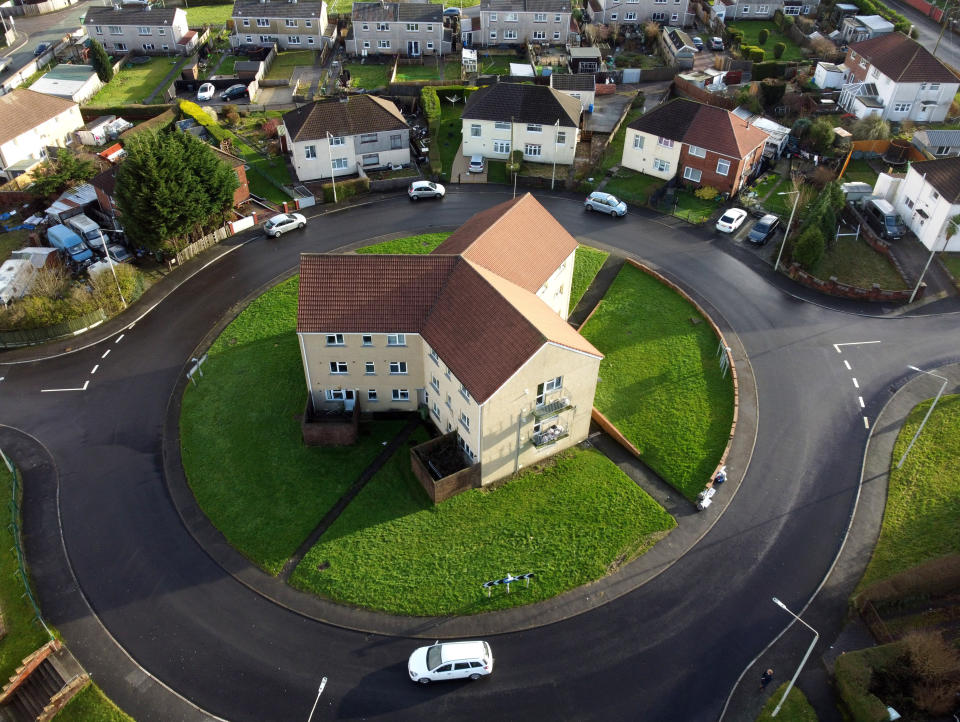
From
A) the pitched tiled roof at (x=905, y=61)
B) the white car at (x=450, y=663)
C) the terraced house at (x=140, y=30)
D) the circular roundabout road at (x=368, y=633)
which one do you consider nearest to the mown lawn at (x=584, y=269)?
the circular roundabout road at (x=368, y=633)

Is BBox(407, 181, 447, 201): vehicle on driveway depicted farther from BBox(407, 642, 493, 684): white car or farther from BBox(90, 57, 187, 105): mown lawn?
BBox(407, 642, 493, 684): white car

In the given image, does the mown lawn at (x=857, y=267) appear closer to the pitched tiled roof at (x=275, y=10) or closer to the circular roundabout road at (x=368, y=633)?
the circular roundabout road at (x=368, y=633)

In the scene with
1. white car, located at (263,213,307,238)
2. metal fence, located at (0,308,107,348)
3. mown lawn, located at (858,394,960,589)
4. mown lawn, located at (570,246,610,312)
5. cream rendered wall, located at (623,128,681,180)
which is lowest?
mown lawn, located at (858,394,960,589)

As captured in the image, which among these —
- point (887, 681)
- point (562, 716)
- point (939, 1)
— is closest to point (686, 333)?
point (887, 681)

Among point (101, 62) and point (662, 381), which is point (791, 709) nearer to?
point (662, 381)

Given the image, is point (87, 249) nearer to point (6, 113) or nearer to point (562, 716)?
point (6, 113)

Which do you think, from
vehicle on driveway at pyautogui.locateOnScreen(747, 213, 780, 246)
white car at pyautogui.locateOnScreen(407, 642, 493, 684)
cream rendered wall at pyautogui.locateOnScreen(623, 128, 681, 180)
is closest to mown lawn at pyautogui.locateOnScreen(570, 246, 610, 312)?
vehicle on driveway at pyautogui.locateOnScreen(747, 213, 780, 246)

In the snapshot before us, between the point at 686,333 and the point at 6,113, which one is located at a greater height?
the point at 6,113
